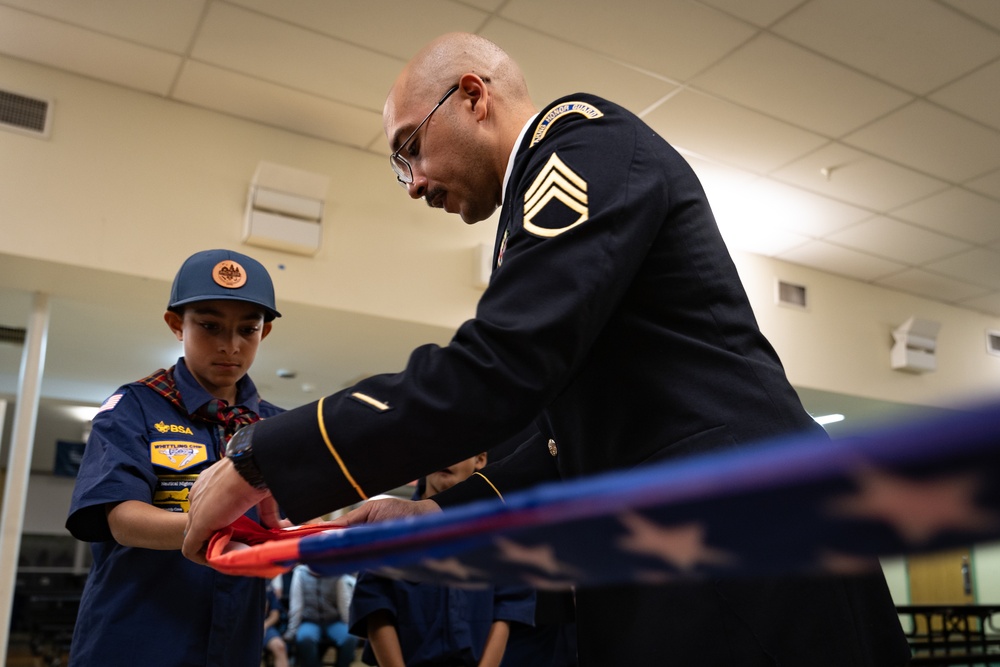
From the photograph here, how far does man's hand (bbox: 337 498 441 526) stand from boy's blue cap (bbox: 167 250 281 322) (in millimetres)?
650

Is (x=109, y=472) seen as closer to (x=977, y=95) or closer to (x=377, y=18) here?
(x=377, y=18)

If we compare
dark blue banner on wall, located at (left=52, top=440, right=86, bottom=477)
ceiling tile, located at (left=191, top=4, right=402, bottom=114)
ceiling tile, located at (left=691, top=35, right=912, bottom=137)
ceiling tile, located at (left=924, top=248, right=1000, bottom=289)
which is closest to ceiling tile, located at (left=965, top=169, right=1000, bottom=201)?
ceiling tile, located at (left=924, top=248, right=1000, bottom=289)

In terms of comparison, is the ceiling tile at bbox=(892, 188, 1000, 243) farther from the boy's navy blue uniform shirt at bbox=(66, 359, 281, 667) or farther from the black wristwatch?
the black wristwatch

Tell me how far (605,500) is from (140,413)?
126 cm

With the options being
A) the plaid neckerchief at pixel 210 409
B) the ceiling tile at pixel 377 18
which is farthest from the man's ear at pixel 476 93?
the ceiling tile at pixel 377 18

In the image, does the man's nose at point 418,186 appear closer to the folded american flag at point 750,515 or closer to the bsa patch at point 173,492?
the bsa patch at point 173,492

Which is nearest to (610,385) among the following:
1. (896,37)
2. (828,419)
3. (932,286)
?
(896,37)

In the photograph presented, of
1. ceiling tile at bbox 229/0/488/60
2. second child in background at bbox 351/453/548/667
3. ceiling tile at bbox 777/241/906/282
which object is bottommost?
second child in background at bbox 351/453/548/667

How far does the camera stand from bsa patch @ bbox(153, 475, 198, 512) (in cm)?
143

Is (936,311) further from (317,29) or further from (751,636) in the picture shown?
(751,636)

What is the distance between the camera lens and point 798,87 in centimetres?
424

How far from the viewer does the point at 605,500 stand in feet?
1.49

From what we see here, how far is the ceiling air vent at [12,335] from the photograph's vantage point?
5.33 metres

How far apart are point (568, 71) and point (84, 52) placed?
7.78 ft
